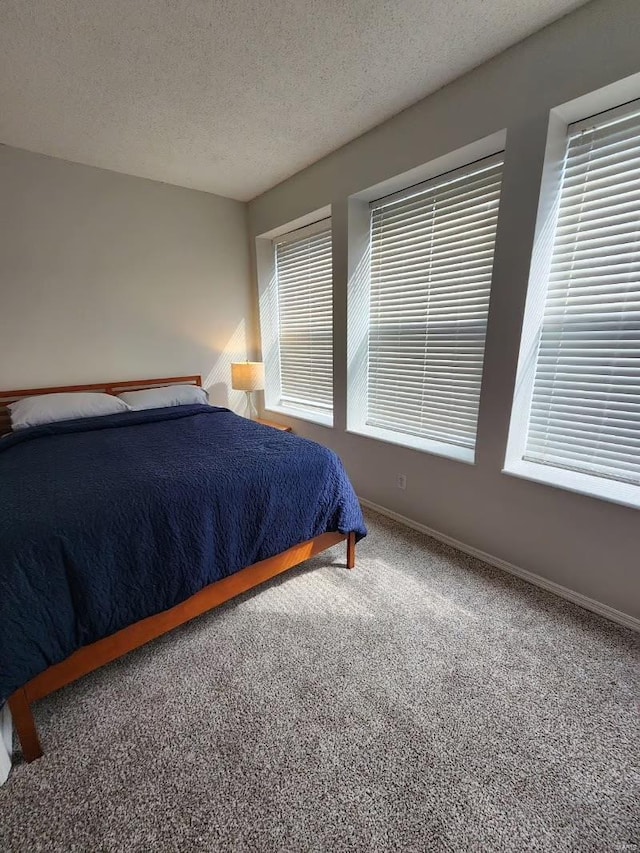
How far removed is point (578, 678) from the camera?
142 cm

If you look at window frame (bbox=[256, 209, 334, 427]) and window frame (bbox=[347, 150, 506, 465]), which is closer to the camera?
window frame (bbox=[347, 150, 506, 465])

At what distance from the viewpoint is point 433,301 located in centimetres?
238

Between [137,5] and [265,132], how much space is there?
38.9 inches

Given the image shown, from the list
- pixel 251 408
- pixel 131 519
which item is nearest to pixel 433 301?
pixel 131 519

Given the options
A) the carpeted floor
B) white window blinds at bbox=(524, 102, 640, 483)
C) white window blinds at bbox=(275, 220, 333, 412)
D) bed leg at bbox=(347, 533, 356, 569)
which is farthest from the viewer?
white window blinds at bbox=(275, 220, 333, 412)

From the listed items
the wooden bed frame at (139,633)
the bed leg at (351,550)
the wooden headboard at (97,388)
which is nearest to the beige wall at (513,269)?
the bed leg at (351,550)

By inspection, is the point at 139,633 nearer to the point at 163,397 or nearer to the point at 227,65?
the point at 163,397

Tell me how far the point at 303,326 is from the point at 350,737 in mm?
3054

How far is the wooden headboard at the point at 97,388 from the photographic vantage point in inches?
103

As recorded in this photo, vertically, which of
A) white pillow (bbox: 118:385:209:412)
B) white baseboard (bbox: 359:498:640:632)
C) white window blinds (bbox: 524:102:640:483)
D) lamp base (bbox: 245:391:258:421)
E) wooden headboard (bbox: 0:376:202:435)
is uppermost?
white window blinds (bbox: 524:102:640:483)

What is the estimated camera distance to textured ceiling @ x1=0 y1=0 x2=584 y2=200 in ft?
4.90

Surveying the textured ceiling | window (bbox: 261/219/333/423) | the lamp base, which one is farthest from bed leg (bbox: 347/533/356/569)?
the textured ceiling

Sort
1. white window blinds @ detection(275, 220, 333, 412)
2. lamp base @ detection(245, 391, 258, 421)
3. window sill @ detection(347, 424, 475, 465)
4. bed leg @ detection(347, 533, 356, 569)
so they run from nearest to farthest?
bed leg @ detection(347, 533, 356, 569) < window sill @ detection(347, 424, 475, 465) < white window blinds @ detection(275, 220, 333, 412) < lamp base @ detection(245, 391, 258, 421)

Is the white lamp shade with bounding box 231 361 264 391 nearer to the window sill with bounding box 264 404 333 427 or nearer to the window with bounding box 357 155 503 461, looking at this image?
the window sill with bounding box 264 404 333 427
